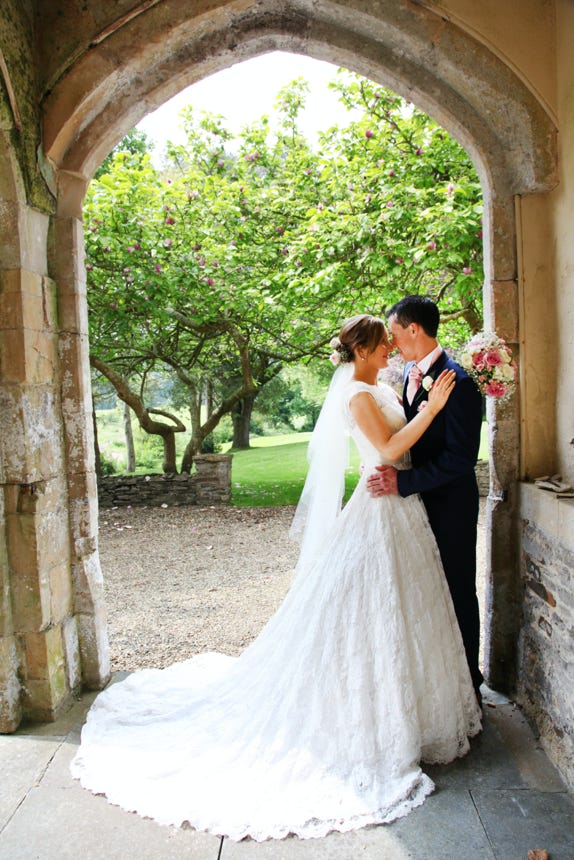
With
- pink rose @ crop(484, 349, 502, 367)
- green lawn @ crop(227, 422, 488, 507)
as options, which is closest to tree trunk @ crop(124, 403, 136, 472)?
green lawn @ crop(227, 422, 488, 507)

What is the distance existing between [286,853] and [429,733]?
802 mm

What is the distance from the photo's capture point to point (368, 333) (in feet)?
9.48

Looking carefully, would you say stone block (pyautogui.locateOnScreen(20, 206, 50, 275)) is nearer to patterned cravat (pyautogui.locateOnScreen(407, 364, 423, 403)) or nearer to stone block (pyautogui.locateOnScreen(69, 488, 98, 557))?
stone block (pyautogui.locateOnScreen(69, 488, 98, 557))

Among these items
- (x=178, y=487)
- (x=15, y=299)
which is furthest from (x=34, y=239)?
(x=178, y=487)

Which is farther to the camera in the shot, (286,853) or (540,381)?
(540,381)

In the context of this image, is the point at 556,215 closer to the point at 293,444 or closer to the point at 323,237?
the point at 323,237

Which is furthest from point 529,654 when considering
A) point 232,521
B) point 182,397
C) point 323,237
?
point 182,397

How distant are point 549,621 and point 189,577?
13.3 ft

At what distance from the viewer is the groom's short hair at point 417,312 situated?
2873 mm

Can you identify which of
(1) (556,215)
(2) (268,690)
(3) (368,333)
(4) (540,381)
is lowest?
(2) (268,690)

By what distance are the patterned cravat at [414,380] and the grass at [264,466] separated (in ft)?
16.0

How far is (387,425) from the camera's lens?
285 centimetres

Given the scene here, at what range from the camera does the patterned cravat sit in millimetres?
2961

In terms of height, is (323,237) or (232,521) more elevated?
(323,237)
